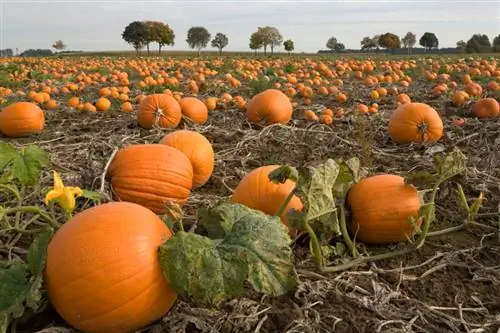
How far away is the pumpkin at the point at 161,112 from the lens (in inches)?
240

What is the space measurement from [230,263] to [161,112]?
4.26m

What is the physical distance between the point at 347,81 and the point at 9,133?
34.3 ft

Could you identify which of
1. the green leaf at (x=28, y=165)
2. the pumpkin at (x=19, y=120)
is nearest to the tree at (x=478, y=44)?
the pumpkin at (x=19, y=120)

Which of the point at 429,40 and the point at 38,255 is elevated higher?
the point at 429,40

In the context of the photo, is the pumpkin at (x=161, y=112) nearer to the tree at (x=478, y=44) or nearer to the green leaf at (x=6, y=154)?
the green leaf at (x=6, y=154)

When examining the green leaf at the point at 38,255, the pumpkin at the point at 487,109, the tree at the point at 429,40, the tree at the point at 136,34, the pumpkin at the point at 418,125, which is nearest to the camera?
the green leaf at the point at 38,255

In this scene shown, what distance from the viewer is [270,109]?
643 cm

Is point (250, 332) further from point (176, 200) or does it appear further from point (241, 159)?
point (241, 159)

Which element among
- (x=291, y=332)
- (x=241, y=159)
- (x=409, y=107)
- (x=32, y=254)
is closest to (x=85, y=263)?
(x=32, y=254)

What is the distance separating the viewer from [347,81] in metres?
14.7

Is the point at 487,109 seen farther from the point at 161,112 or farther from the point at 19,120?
the point at 19,120

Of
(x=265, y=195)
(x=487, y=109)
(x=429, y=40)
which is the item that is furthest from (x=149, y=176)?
(x=429, y=40)

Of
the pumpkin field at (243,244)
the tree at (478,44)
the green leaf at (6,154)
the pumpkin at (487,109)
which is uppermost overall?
the tree at (478,44)

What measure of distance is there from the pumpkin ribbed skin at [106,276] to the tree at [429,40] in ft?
292
